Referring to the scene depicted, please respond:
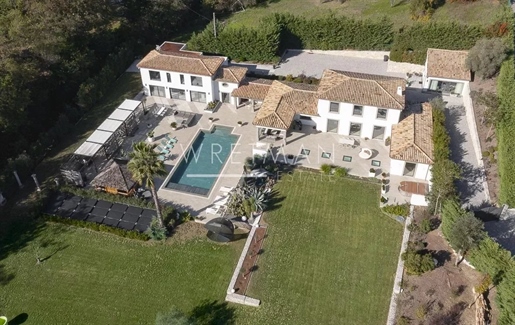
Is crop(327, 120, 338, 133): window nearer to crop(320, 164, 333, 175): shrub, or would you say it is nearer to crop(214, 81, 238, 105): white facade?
crop(320, 164, 333, 175): shrub

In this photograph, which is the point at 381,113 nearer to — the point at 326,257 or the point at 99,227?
the point at 326,257

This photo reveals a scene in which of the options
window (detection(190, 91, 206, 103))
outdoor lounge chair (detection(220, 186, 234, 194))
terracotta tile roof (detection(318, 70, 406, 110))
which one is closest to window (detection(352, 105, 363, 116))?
terracotta tile roof (detection(318, 70, 406, 110))

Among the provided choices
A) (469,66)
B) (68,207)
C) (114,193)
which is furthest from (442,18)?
(68,207)

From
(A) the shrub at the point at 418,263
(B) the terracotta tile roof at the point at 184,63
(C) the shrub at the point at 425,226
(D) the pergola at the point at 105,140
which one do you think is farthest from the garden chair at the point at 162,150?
(A) the shrub at the point at 418,263

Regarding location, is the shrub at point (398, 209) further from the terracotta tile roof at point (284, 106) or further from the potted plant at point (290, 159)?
the terracotta tile roof at point (284, 106)

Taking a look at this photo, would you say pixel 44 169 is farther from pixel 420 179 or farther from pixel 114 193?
pixel 420 179
